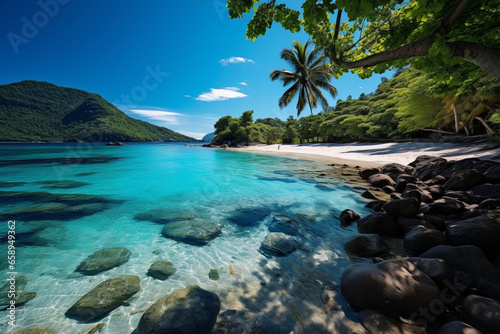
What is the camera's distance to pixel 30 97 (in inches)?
4537

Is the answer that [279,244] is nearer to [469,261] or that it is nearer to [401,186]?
[469,261]

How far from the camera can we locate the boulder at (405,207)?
5.15m

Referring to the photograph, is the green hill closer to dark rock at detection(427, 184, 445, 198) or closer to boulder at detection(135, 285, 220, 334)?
boulder at detection(135, 285, 220, 334)

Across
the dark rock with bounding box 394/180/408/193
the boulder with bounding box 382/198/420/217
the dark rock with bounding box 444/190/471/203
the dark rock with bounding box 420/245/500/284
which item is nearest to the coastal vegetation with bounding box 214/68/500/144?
the dark rock with bounding box 394/180/408/193

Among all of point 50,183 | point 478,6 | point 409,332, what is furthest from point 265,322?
point 50,183

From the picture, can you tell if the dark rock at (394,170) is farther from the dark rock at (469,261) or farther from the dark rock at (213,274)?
the dark rock at (213,274)

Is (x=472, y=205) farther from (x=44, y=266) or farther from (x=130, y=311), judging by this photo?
(x=44, y=266)

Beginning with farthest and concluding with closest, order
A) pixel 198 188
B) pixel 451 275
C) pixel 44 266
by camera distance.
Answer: pixel 198 188 < pixel 44 266 < pixel 451 275

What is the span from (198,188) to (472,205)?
11385 mm

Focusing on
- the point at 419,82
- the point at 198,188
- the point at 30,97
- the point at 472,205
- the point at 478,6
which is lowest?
the point at 198,188

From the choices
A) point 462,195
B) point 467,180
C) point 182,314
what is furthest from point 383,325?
point 467,180

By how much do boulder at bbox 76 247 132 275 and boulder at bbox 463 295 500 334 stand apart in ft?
18.7

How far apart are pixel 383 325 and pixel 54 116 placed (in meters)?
174

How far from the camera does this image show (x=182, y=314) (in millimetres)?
2586
